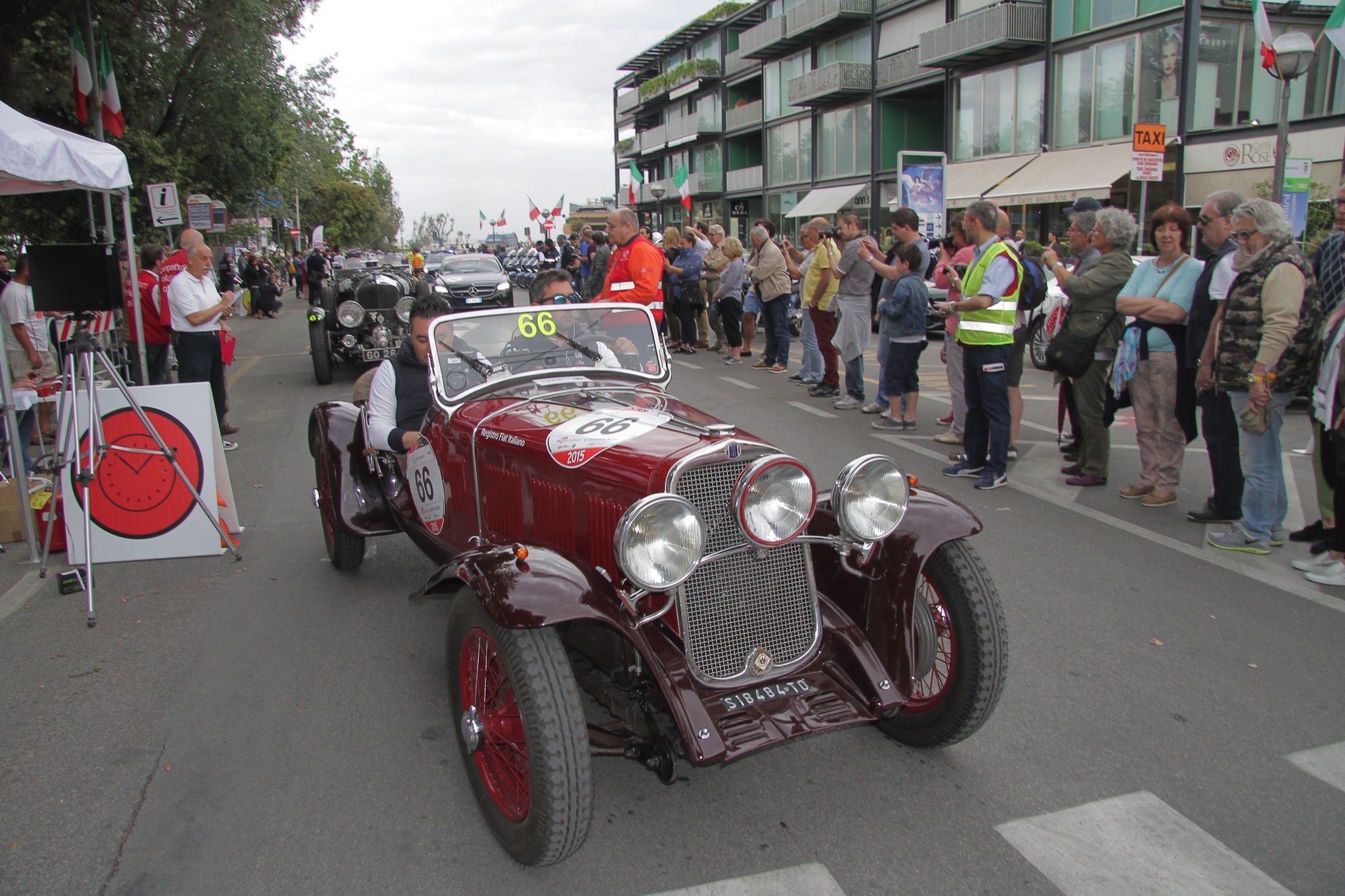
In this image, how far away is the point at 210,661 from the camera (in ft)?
13.5

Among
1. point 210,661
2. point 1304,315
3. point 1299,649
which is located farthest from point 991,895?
point 1304,315

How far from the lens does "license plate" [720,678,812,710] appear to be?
2.80 m

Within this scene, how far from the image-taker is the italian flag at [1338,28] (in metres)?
9.09

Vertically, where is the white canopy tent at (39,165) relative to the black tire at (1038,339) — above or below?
above

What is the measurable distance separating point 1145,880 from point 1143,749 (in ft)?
2.51

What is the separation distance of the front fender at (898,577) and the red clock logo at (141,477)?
4130 millimetres

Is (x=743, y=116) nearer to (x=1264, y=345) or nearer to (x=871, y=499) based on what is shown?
(x=1264, y=345)

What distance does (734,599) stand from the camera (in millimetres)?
2877

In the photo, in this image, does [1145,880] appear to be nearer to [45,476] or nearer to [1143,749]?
[1143,749]

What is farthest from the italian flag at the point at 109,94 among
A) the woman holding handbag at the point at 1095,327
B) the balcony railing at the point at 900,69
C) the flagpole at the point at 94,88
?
the balcony railing at the point at 900,69

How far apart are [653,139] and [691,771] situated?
59.2 meters

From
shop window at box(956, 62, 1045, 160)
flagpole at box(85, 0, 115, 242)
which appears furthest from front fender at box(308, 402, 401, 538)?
shop window at box(956, 62, 1045, 160)

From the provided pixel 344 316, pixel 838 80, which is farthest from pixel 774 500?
pixel 838 80

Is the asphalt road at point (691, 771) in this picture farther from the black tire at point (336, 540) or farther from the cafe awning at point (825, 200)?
the cafe awning at point (825, 200)
